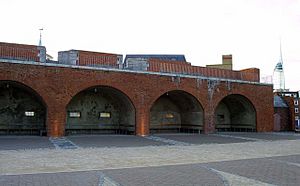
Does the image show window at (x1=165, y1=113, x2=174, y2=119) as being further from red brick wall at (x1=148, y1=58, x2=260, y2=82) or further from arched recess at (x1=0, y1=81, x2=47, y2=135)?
arched recess at (x1=0, y1=81, x2=47, y2=135)

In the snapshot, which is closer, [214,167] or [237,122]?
[214,167]

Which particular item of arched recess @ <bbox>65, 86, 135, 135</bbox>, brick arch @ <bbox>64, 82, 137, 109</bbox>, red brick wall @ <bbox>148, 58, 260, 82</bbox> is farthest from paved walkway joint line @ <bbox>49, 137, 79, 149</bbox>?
red brick wall @ <bbox>148, 58, 260, 82</bbox>

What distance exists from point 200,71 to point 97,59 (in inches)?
351

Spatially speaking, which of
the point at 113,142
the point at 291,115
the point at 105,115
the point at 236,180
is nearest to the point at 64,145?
the point at 113,142

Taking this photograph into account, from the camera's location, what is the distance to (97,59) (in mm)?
21719

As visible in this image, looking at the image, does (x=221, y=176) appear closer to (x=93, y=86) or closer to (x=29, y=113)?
(x=93, y=86)

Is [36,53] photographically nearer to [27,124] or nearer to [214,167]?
[27,124]

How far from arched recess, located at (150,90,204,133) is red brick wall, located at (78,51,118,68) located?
16.0ft

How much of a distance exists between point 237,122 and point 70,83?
1610 centimetres

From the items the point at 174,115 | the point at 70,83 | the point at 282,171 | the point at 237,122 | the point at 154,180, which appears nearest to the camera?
the point at 154,180

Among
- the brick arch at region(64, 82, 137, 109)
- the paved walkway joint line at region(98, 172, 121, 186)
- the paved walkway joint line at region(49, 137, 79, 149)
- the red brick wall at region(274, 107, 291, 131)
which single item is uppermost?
the brick arch at region(64, 82, 137, 109)

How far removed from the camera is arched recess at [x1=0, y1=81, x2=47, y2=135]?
19609 mm

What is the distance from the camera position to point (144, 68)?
71.1ft

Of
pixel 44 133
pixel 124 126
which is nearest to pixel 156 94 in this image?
pixel 124 126
